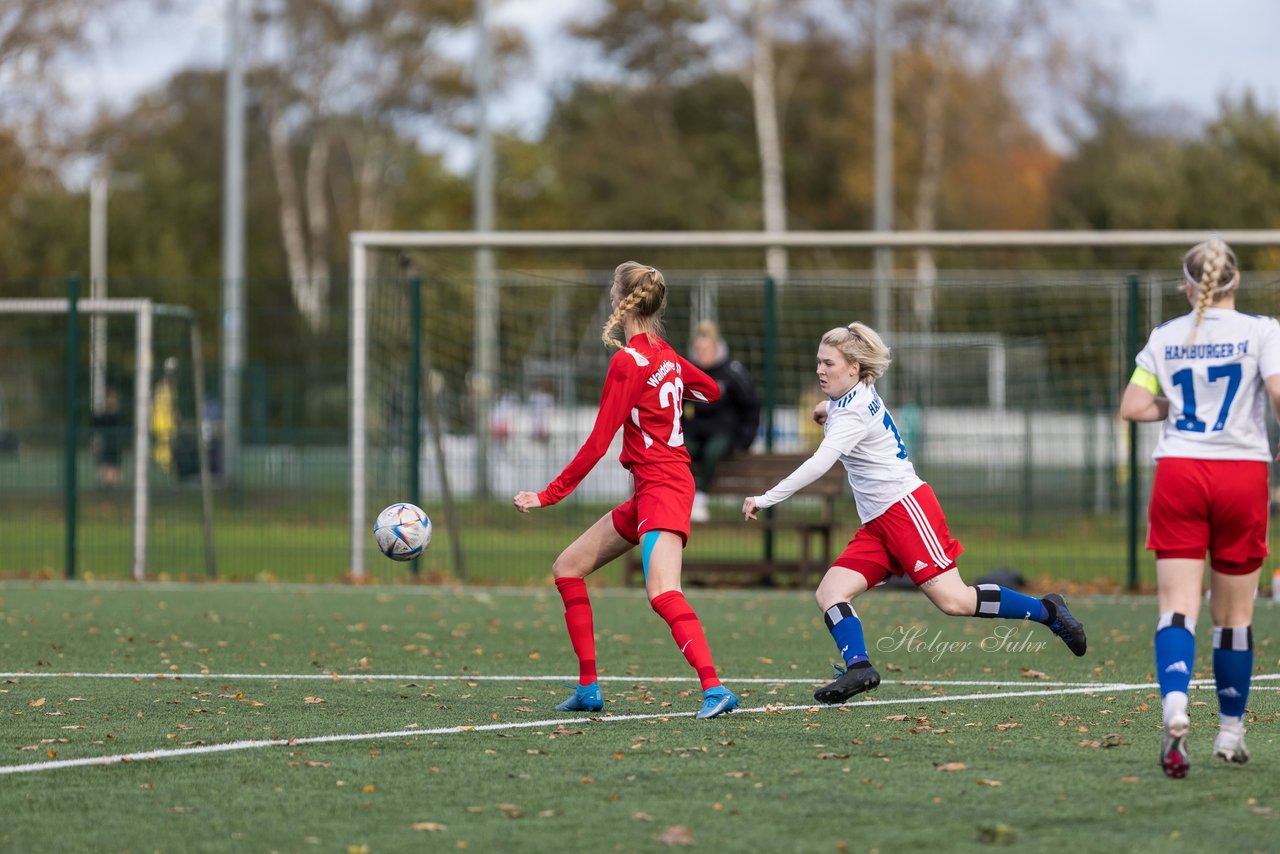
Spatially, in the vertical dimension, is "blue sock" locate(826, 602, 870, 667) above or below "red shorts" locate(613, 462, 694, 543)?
below

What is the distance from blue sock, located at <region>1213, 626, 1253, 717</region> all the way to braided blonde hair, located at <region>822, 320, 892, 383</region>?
6.70 feet

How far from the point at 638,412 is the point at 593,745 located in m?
1.48

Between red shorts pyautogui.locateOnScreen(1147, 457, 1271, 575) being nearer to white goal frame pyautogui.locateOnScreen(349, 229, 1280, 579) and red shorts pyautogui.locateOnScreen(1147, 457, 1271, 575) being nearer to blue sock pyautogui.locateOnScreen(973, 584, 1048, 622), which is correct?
blue sock pyautogui.locateOnScreen(973, 584, 1048, 622)

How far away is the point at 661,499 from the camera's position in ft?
23.5

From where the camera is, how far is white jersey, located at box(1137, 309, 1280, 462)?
577 centimetres

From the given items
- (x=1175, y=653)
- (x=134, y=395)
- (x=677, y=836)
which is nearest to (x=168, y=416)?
(x=134, y=395)

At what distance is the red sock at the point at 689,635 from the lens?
707cm

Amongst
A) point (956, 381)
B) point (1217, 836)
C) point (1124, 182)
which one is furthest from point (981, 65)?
point (1217, 836)

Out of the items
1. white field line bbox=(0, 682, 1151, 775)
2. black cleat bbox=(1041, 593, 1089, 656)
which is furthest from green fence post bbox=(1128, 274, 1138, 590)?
black cleat bbox=(1041, 593, 1089, 656)

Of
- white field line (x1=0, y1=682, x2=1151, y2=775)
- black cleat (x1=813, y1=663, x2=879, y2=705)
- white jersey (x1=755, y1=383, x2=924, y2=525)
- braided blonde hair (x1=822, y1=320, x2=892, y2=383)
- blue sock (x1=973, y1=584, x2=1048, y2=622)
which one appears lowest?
white field line (x1=0, y1=682, x2=1151, y2=775)

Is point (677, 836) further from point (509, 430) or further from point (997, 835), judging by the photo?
point (509, 430)

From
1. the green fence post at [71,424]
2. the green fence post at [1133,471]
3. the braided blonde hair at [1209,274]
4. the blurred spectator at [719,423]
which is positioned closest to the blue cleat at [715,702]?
the braided blonde hair at [1209,274]

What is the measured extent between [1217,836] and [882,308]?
11.7m

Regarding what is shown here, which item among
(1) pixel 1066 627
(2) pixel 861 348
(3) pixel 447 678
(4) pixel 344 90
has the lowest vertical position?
(3) pixel 447 678
